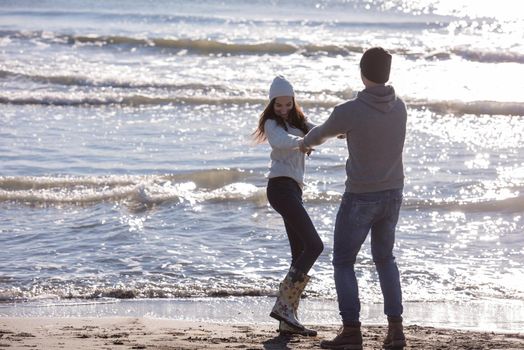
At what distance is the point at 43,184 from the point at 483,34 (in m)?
19.9

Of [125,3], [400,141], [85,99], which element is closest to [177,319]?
[400,141]

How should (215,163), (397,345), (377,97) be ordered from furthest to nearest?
(215,163)
(397,345)
(377,97)

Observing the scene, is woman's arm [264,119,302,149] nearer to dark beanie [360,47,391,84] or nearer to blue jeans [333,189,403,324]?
blue jeans [333,189,403,324]

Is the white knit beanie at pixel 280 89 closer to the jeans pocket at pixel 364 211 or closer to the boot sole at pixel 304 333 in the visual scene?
the jeans pocket at pixel 364 211

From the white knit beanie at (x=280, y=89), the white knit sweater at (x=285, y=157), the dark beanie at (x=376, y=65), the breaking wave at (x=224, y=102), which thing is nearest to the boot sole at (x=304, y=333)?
the white knit sweater at (x=285, y=157)

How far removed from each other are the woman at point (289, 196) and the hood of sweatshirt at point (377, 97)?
0.79m

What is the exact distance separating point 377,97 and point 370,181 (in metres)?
0.46

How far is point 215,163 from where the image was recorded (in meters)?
13.4

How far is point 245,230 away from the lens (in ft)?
33.6

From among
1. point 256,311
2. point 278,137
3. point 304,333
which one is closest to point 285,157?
point 278,137

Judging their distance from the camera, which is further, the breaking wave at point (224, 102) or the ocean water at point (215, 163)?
the breaking wave at point (224, 102)

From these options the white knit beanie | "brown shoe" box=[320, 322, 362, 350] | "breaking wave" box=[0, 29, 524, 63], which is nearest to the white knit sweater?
the white knit beanie

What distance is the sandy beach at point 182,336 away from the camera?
6.32 m

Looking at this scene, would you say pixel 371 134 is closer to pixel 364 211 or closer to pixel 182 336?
pixel 364 211
